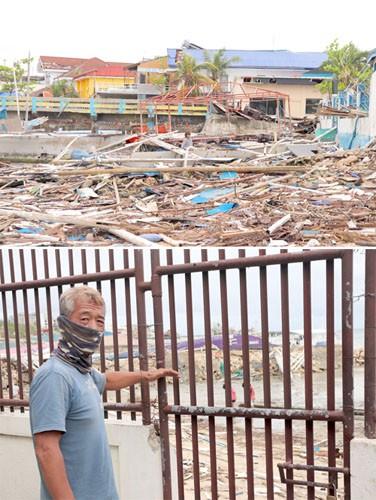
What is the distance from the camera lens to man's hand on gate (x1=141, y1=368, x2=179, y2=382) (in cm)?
360

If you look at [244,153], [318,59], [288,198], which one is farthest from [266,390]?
[244,153]

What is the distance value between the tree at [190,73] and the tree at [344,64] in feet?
4.39

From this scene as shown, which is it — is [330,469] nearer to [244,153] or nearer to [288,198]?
[288,198]

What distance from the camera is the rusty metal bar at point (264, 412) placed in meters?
3.48

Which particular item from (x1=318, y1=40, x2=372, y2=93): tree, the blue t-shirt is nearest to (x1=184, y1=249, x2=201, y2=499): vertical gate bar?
the blue t-shirt

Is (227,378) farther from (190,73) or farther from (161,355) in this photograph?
(190,73)

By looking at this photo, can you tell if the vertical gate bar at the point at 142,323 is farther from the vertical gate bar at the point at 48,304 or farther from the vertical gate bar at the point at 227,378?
the vertical gate bar at the point at 48,304

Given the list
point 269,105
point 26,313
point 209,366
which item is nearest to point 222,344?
point 209,366

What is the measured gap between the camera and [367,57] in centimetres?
868

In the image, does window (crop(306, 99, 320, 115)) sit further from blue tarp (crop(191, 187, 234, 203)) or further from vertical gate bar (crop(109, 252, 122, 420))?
vertical gate bar (crop(109, 252, 122, 420))

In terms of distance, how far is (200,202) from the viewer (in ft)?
28.7

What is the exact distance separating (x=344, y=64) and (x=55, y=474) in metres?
6.82

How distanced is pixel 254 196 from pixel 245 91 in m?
2.19

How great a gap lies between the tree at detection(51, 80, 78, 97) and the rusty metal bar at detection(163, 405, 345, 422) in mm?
5076
